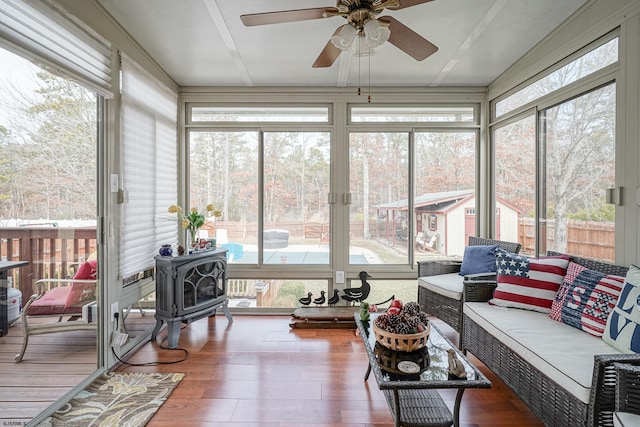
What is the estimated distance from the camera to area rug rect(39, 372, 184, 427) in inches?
75.9

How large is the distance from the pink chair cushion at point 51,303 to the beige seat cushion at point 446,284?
9.58ft

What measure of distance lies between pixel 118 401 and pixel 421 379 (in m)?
1.93

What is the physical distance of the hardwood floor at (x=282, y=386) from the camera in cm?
196

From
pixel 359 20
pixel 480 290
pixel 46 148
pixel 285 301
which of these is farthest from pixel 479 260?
pixel 46 148

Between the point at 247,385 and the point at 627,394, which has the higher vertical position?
the point at 627,394

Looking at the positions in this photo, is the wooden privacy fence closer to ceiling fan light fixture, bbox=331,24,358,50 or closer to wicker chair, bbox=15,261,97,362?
ceiling fan light fixture, bbox=331,24,358,50

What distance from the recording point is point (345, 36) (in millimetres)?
1799

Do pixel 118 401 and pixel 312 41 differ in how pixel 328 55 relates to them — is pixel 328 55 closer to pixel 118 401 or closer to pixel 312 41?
pixel 312 41

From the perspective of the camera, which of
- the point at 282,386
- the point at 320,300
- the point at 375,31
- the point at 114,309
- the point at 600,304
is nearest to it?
the point at 375,31

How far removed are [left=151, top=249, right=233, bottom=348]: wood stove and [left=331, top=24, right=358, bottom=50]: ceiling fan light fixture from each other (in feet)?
7.15

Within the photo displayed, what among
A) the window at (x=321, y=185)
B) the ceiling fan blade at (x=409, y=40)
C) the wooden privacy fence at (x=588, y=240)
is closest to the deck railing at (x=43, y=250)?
the window at (x=321, y=185)

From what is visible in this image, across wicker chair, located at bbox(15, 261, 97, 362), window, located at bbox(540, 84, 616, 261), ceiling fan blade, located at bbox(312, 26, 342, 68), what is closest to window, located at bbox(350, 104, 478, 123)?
window, located at bbox(540, 84, 616, 261)

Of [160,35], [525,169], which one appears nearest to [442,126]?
[525,169]

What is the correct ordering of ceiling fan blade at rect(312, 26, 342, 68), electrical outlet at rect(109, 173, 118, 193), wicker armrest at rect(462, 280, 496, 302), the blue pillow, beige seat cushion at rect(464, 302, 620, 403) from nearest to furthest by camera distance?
beige seat cushion at rect(464, 302, 620, 403) → ceiling fan blade at rect(312, 26, 342, 68) → electrical outlet at rect(109, 173, 118, 193) → wicker armrest at rect(462, 280, 496, 302) → the blue pillow
